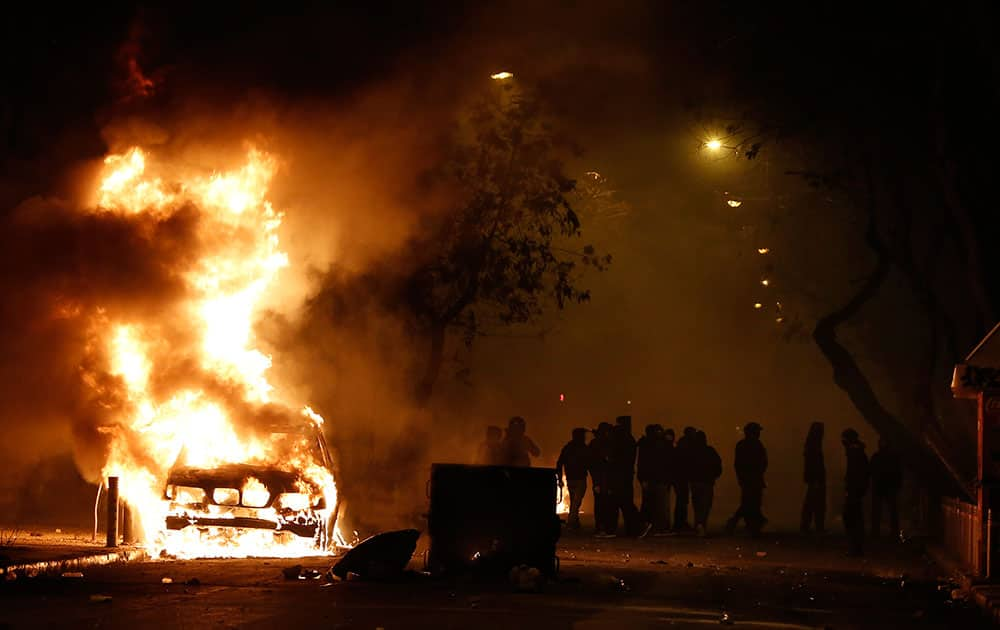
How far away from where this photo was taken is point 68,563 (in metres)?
14.8

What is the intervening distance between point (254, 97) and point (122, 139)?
199cm

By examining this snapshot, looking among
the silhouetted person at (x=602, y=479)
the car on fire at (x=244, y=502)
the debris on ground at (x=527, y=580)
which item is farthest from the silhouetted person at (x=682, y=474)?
the debris on ground at (x=527, y=580)

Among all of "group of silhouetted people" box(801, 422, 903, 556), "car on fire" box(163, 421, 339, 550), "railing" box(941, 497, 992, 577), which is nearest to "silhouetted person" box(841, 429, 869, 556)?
"group of silhouetted people" box(801, 422, 903, 556)

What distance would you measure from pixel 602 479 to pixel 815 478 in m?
3.69

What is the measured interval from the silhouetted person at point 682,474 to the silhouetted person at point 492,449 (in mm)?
3039

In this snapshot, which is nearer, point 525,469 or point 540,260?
point 525,469

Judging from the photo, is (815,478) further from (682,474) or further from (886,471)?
(682,474)

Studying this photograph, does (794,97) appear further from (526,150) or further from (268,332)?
(268,332)

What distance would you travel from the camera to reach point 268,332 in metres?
26.8

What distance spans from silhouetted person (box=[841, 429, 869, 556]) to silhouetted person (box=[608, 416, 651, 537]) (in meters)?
3.95

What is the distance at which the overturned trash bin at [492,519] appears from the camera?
14.6 meters

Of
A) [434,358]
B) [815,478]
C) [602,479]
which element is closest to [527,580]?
[602,479]

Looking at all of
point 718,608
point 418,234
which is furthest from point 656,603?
point 418,234

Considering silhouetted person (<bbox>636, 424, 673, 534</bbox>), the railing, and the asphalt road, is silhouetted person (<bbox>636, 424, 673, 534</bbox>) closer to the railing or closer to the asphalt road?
the railing
